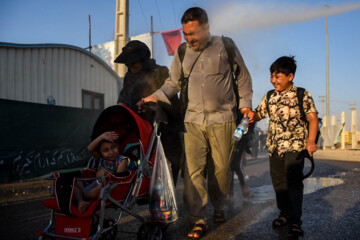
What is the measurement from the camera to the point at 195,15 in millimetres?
3500

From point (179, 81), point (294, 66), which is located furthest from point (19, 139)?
point (294, 66)

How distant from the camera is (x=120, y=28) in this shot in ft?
44.7

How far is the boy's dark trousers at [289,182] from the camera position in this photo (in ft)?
11.2

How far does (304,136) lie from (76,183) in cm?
235

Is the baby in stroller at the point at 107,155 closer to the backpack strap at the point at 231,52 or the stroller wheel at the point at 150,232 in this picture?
the stroller wheel at the point at 150,232

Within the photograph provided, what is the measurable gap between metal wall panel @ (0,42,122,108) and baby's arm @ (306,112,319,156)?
28.2 feet

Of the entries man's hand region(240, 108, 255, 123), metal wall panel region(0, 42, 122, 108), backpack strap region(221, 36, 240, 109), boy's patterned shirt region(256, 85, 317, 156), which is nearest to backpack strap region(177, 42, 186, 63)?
backpack strap region(221, 36, 240, 109)

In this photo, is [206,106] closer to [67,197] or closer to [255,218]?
[255,218]

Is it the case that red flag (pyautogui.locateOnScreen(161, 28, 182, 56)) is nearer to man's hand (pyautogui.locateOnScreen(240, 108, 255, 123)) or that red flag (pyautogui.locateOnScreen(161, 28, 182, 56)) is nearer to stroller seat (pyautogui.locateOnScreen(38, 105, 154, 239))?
man's hand (pyautogui.locateOnScreen(240, 108, 255, 123))

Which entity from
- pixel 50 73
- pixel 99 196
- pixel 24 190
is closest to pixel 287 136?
pixel 99 196

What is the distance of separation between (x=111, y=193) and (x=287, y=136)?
77.5 inches

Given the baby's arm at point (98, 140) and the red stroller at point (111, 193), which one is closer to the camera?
the red stroller at point (111, 193)

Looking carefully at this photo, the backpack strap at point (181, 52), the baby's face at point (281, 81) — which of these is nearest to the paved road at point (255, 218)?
the baby's face at point (281, 81)

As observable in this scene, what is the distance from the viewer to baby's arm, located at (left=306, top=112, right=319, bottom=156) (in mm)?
3281
